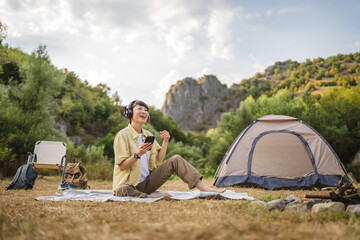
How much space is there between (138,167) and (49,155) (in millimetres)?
4333

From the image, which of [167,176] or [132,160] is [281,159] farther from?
[132,160]

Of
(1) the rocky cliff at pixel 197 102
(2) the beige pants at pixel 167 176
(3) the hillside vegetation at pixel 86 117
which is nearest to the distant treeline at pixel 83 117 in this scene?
(3) the hillside vegetation at pixel 86 117

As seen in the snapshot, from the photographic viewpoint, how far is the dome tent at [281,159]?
5688 millimetres

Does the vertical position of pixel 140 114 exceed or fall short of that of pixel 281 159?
it exceeds it

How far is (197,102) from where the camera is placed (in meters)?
54.2

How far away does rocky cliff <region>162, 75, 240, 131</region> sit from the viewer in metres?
51.3

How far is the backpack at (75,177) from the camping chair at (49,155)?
74 cm

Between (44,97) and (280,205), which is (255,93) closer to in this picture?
(44,97)

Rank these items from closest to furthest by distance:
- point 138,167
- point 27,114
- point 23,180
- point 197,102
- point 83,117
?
point 138,167
point 23,180
point 27,114
point 83,117
point 197,102

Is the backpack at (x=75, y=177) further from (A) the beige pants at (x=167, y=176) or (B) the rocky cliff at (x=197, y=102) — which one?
(B) the rocky cliff at (x=197, y=102)

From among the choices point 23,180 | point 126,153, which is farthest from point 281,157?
point 23,180

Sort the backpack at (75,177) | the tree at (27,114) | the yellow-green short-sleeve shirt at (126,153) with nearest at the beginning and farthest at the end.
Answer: the yellow-green short-sleeve shirt at (126,153) < the backpack at (75,177) < the tree at (27,114)

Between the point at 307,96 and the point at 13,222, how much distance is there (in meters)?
16.2

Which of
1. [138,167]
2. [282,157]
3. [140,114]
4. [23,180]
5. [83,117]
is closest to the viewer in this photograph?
[138,167]
